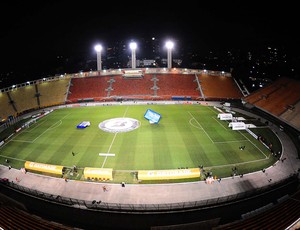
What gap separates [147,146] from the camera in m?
34.3

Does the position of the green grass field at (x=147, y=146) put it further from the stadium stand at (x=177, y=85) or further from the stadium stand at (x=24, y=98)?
the stadium stand at (x=177, y=85)

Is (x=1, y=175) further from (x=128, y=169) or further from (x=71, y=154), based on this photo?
(x=128, y=169)

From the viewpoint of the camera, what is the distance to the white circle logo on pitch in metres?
41.4

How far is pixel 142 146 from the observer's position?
113 feet

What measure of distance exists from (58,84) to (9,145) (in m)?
36.5

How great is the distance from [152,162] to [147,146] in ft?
16.0

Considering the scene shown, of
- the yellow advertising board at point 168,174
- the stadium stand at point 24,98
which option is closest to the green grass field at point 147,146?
the yellow advertising board at point 168,174

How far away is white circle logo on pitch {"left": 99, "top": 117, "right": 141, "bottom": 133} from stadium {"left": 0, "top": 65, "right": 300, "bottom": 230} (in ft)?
0.67

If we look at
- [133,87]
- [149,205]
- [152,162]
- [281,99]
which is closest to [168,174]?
[152,162]

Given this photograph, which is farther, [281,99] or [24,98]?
[24,98]

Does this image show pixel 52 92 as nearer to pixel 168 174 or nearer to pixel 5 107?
pixel 5 107

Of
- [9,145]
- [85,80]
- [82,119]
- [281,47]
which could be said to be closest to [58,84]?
[85,80]

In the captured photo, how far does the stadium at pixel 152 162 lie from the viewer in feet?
65.7

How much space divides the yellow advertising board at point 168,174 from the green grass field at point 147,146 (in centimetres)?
252
